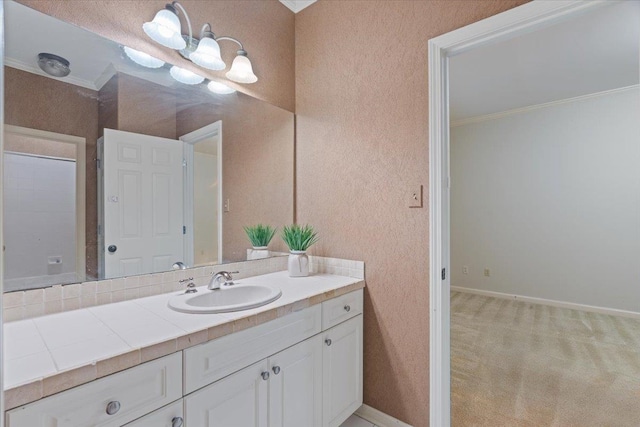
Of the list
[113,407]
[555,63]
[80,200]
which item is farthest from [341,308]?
[555,63]

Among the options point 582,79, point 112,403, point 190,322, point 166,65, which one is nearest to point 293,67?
point 166,65

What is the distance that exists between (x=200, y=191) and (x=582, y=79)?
151 inches

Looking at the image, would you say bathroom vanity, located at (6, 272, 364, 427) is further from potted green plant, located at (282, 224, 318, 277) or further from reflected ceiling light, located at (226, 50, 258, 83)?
reflected ceiling light, located at (226, 50, 258, 83)

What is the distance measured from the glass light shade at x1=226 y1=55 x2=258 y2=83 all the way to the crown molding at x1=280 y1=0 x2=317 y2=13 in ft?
2.13

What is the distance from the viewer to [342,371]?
159cm

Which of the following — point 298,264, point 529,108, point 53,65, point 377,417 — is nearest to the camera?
point 53,65

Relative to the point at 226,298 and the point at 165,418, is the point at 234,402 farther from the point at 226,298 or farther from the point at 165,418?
the point at 226,298

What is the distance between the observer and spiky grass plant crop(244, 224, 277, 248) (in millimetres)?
1912

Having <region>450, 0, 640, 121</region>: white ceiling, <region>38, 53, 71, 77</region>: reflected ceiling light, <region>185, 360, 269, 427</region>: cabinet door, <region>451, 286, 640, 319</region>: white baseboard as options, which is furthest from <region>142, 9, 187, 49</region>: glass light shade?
<region>451, 286, 640, 319</region>: white baseboard

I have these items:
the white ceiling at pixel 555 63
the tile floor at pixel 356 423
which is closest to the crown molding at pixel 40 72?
the tile floor at pixel 356 423

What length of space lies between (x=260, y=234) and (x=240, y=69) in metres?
0.99

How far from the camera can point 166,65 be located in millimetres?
1491

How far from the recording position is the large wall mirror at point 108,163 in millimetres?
1126

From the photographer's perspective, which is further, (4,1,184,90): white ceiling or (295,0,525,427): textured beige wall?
(295,0,525,427): textured beige wall
